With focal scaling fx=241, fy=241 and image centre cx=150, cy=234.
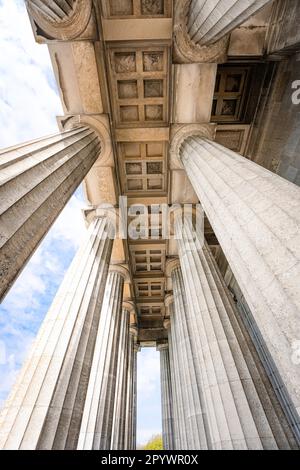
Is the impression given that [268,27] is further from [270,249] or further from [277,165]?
[270,249]

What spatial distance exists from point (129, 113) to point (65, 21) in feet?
16.3

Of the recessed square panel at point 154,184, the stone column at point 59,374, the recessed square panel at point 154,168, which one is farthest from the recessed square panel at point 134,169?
the stone column at point 59,374

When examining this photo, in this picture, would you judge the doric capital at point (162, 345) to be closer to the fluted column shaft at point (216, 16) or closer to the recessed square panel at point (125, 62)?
the recessed square panel at point (125, 62)

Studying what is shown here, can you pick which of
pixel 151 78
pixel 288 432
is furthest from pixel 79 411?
pixel 151 78

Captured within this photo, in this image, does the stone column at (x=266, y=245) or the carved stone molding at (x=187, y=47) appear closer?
the stone column at (x=266, y=245)

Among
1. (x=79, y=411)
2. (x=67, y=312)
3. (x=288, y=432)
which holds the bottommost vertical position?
(x=288, y=432)

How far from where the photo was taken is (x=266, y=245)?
4.20 meters

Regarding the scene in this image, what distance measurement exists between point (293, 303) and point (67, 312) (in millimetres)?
7457

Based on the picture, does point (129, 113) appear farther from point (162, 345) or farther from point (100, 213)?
point (162, 345)

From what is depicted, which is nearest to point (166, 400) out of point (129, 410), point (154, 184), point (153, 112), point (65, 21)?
point (129, 410)

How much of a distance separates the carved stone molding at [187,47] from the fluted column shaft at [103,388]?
1379 cm

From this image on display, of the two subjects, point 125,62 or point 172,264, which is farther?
point 172,264

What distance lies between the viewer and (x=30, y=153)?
19.9ft

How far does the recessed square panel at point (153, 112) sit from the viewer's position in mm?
12852
